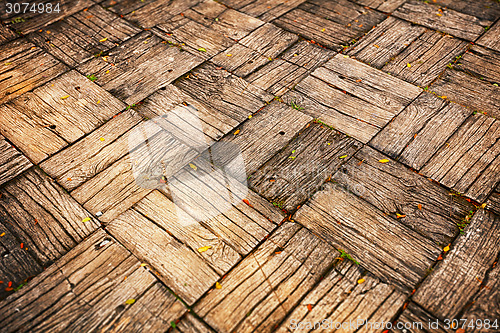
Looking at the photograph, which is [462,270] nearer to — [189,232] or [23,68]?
[189,232]

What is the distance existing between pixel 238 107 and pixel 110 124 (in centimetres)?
100

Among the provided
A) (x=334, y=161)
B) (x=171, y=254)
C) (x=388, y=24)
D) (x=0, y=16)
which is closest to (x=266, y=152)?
(x=334, y=161)

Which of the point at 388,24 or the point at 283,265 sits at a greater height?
the point at 388,24

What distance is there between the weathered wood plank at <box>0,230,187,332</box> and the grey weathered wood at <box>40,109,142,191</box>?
2.00 ft

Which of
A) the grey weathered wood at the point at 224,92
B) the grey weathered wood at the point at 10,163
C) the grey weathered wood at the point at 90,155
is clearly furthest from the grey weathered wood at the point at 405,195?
the grey weathered wood at the point at 10,163

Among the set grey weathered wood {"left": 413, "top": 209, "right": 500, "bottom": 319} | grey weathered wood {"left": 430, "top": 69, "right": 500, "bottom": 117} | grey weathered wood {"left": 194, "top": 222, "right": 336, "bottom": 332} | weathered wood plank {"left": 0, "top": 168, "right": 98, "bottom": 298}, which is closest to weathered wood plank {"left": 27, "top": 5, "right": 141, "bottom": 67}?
weathered wood plank {"left": 0, "top": 168, "right": 98, "bottom": 298}

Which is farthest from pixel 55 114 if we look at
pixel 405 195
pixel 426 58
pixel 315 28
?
pixel 426 58

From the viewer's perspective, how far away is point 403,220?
232 cm

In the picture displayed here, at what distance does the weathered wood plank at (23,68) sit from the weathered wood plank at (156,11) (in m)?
0.93

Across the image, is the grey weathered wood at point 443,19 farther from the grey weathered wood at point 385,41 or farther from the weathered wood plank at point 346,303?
the weathered wood plank at point 346,303

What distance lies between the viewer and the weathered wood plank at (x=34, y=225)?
2.16m

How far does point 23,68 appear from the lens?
3354 millimetres

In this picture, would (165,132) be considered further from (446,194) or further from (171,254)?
(446,194)

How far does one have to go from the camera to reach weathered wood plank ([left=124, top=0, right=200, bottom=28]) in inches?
151
